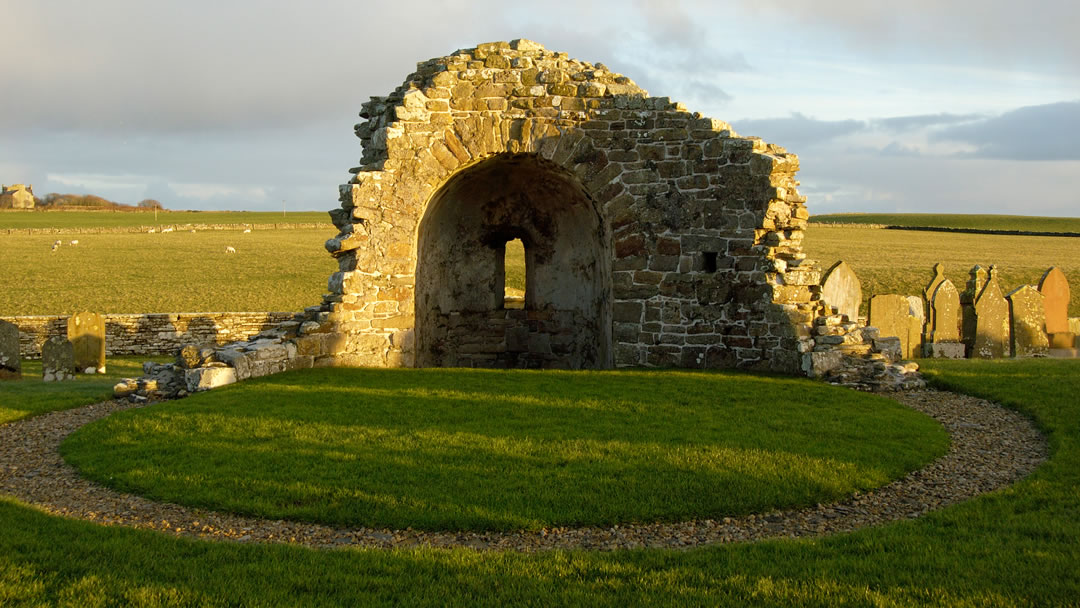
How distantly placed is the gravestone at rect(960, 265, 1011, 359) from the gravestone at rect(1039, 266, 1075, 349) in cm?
205

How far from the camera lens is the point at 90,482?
786cm

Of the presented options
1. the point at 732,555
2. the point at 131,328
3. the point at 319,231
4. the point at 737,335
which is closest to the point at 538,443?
the point at 732,555

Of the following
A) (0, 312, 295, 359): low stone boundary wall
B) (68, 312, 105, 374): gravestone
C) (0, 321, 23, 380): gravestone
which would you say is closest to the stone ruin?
(0, 321, 23, 380): gravestone

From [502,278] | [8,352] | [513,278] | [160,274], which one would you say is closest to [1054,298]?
[502,278]

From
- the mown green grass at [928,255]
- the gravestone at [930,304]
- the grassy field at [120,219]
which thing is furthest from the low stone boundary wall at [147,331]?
the grassy field at [120,219]

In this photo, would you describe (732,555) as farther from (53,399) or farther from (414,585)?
(53,399)

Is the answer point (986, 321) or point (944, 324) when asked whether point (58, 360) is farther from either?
point (986, 321)

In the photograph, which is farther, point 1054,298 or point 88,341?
point 1054,298

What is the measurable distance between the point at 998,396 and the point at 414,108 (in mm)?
9599

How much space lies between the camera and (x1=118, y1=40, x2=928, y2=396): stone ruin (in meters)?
13.0

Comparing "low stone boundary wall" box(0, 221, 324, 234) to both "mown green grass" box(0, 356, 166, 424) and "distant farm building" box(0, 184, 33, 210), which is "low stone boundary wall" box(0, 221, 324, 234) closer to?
"distant farm building" box(0, 184, 33, 210)

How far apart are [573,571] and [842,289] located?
1387 centimetres

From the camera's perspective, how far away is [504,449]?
8227mm

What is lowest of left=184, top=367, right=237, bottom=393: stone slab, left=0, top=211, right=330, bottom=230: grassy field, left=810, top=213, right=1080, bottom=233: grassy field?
left=184, top=367, right=237, bottom=393: stone slab
